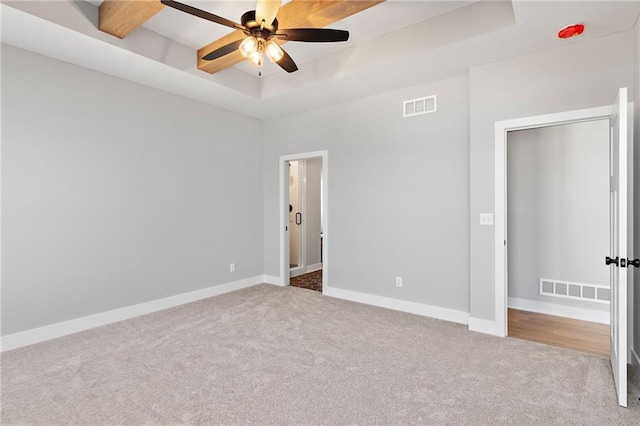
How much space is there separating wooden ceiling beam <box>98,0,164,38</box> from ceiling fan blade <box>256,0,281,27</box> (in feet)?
3.12

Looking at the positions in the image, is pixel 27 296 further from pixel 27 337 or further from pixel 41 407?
pixel 41 407

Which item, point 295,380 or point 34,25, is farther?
point 34,25

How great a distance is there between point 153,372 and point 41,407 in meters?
0.68

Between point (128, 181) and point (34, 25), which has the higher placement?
point (34, 25)

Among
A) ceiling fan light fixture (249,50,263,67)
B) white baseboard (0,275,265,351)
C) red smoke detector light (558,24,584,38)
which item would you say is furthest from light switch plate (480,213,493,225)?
white baseboard (0,275,265,351)

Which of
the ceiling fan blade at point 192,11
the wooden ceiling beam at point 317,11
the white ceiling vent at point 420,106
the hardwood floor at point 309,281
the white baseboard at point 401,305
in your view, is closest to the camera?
the ceiling fan blade at point 192,11

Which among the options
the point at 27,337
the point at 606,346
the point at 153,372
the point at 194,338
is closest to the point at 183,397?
the point at 153,372

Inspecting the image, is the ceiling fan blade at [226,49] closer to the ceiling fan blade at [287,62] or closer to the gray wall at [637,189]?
the ceiling fan blade at [287,62]

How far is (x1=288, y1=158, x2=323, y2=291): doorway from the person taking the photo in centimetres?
636

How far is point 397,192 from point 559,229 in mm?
2007

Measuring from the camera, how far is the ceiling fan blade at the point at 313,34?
→ 7.37ft

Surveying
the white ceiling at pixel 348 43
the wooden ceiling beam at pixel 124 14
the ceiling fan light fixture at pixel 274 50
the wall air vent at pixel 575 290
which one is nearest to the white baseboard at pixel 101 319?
the white ceiling at pixel 348 43

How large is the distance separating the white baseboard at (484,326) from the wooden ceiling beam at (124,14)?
4.05 meters

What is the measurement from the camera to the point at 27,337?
10.2 ft
